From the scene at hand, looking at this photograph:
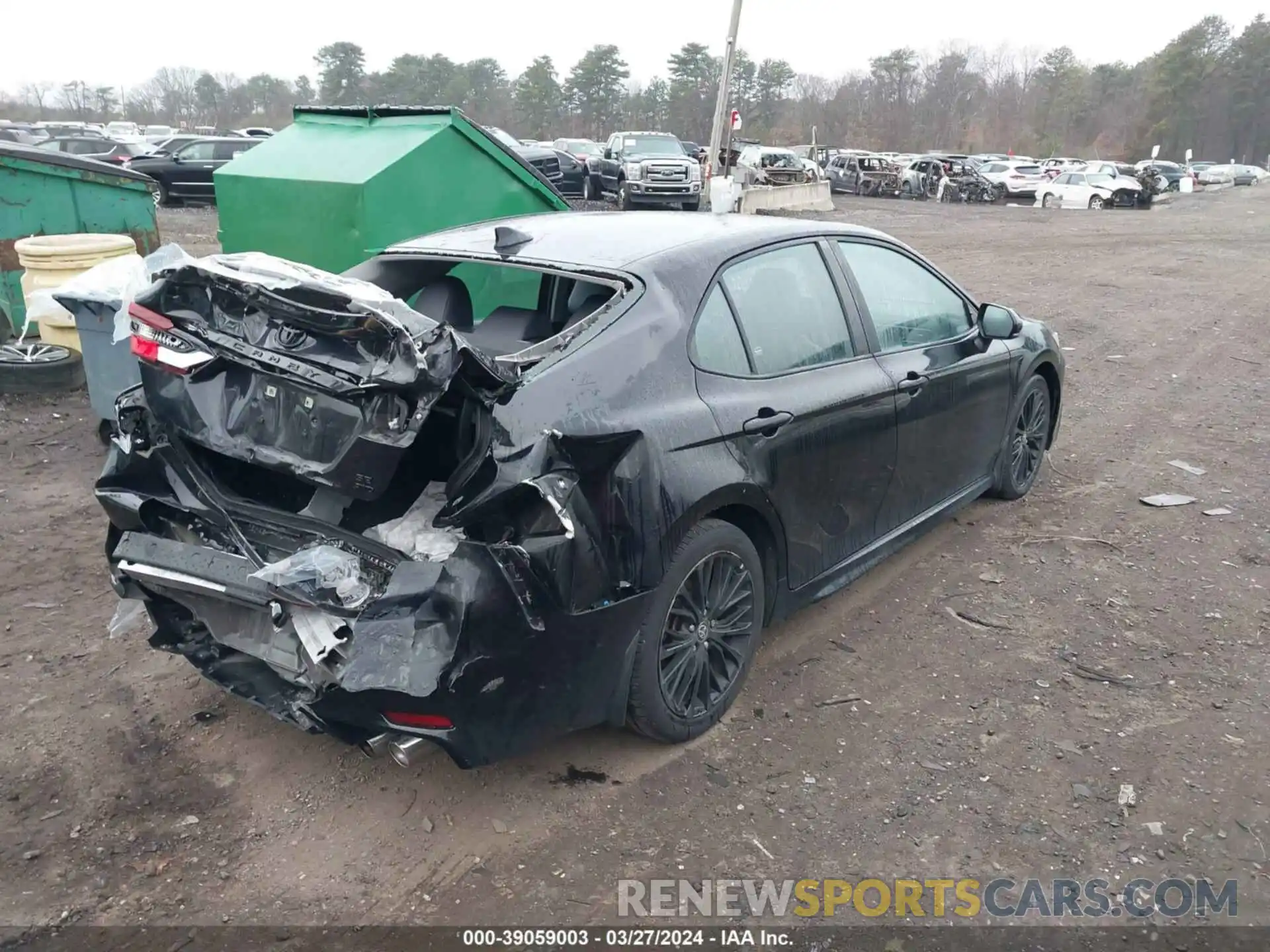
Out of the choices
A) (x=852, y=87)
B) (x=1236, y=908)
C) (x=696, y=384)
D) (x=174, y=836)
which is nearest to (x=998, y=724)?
(x=1236, y=908)

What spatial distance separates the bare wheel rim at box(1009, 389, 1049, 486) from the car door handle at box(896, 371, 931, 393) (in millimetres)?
1355

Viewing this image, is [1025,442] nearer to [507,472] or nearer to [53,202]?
[507,472]

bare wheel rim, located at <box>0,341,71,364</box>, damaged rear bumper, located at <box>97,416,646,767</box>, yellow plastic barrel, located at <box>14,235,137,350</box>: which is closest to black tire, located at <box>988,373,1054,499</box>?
damaged rear bumper, located at <box>97,416,646,767</box>

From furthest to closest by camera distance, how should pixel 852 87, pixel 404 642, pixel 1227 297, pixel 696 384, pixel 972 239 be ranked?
1. pixel 852 87
2. pixel 972 239
3. pixel 1227 297
4. pixel 696 384
5. pixel 404 642

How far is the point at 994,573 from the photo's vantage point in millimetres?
4859

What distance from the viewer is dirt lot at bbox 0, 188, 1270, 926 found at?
285cm

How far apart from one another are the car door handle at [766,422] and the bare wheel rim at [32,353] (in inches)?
245

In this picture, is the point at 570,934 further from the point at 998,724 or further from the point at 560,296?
the point at 560,296

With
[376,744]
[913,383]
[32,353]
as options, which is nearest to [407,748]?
[376,744]

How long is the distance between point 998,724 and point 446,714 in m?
2.12

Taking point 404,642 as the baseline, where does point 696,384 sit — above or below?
above

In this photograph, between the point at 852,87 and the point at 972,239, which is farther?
the point at 852,87

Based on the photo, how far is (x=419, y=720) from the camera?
8.77 ft

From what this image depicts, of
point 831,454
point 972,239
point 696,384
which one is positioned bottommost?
point 972,239
